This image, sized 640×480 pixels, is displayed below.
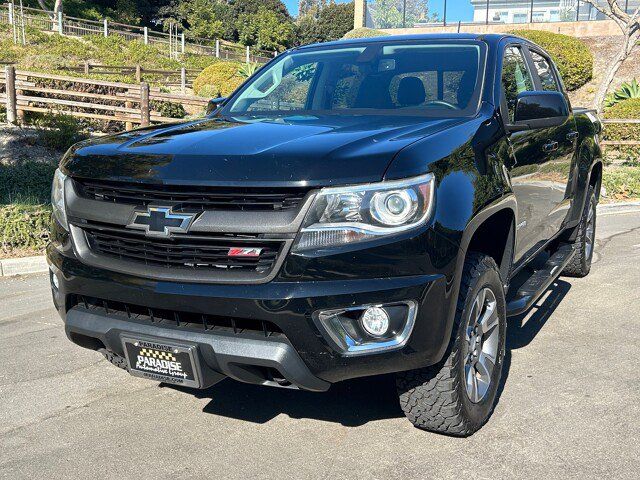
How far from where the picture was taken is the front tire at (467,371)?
3.31 m

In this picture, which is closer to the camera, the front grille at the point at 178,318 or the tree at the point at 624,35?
the front grille at the point at 178,318

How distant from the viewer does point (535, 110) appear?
410 centimetres

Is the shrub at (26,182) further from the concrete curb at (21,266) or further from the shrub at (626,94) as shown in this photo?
the shrub at (626,94)

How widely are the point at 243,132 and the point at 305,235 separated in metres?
0.88

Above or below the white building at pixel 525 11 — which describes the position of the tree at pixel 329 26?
above

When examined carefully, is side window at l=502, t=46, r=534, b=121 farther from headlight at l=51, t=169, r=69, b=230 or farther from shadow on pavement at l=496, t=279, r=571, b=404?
headlight at l=51, t=169, r=69, b=230

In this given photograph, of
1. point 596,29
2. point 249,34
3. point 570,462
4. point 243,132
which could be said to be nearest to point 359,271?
point 243,132

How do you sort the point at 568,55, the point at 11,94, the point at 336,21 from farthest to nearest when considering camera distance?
the point at 336,21 < the point at 568,55 < the point at 11,94

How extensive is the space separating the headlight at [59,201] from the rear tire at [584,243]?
13.8ft

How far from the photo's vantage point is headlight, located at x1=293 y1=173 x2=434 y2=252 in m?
2.95

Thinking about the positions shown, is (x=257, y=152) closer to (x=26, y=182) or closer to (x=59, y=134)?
(x=26, y=182)

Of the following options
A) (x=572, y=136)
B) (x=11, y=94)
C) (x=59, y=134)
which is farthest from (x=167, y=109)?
(x=572, y=136)

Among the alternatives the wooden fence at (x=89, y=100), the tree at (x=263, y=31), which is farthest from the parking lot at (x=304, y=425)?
the tree at (x=263, y=31)

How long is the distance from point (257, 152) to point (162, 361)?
963mm
